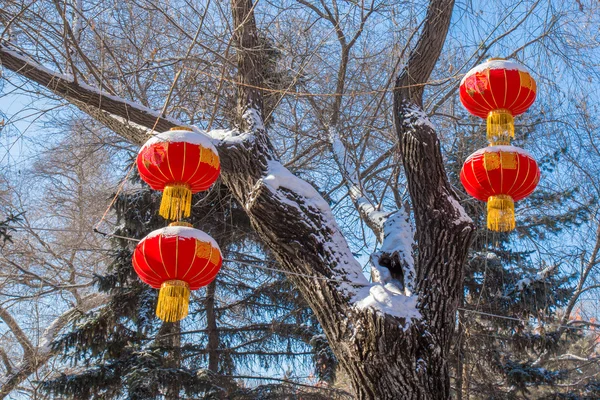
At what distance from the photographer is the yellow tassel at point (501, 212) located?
3.44m

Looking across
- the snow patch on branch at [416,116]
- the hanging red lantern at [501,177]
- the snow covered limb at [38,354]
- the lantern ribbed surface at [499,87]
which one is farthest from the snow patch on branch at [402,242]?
the snow covered limb at [38,354]

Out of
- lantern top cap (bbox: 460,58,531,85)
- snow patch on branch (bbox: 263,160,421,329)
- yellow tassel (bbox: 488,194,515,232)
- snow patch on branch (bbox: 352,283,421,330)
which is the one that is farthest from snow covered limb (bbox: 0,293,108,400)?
lantern top cap (bbox: 460,58,531,85)

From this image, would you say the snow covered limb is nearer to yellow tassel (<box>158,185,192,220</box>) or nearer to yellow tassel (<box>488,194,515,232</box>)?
yellow tassel (<box>158,185,192,220</box>)

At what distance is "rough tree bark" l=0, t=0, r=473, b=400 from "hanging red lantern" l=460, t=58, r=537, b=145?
365 mm

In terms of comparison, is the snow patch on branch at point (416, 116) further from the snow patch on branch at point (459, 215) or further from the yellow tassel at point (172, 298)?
the yellow tassel at point (172, 298)

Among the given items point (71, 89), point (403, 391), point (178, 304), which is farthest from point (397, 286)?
point (71, 89)

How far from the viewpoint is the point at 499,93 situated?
3.45 m

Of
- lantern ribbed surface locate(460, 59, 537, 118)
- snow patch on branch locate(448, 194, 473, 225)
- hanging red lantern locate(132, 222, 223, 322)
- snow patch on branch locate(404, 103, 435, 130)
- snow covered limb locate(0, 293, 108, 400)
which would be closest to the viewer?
hanging red lantern locate(132, 222, 223, 322)

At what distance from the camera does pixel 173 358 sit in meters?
6.42

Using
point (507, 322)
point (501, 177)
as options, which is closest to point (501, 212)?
point (501, 177)

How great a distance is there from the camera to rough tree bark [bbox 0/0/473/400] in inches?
125

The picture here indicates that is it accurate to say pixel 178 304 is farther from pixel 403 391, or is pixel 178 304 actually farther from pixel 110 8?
pixel 110 8

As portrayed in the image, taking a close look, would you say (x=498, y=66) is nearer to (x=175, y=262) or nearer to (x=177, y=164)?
(x=177, y=164)

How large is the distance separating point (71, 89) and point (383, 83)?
2.64 meters
